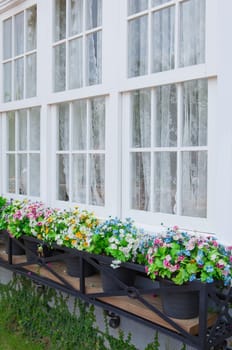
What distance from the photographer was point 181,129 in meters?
2.25

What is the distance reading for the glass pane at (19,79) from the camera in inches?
139

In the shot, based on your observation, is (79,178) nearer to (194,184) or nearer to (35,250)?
(35,250)

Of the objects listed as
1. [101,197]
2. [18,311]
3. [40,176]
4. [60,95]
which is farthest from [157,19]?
[18,311]

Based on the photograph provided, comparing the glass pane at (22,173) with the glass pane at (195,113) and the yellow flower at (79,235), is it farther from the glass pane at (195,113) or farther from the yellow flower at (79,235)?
the glass pane at (195,113)

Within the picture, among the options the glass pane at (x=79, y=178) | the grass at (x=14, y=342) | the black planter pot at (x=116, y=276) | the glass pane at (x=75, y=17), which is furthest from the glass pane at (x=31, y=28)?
the grass at (x=14, y=342)

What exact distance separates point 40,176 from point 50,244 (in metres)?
0.77

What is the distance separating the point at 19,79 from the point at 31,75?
0.22 meters

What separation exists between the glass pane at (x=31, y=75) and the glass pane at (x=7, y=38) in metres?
0.37

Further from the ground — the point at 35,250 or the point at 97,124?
the point at 97,124

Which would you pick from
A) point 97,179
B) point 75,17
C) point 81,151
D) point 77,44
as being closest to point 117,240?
point 97,179

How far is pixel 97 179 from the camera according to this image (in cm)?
279

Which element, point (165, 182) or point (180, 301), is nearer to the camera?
point (180, 301)

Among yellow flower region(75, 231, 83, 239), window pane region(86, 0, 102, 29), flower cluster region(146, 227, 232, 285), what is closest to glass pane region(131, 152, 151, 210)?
yellow flower region(75, 231, 83, 239)

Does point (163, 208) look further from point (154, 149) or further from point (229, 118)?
point (229, 118)
